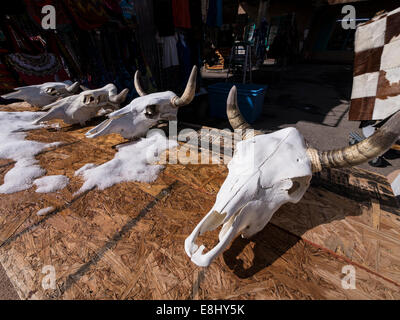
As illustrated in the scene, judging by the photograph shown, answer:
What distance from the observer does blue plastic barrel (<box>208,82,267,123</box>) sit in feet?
16.8

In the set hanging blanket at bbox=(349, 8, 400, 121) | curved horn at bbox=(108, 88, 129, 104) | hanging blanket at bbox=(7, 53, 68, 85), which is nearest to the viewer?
hanging blanket at bbox=(349, 8, 400, 121)

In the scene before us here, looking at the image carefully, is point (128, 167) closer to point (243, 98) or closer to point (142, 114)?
point (142, 114)

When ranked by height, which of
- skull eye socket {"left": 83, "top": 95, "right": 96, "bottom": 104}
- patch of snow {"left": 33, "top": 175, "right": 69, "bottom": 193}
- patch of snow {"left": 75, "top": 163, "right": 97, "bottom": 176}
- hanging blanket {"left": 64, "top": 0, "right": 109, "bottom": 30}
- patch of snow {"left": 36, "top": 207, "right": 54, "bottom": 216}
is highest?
hanging blanket {"left": 64, "top": 0, "right": 109, "bottom": 30}

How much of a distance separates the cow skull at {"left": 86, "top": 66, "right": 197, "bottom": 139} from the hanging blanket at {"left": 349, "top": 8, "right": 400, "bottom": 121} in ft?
6.71

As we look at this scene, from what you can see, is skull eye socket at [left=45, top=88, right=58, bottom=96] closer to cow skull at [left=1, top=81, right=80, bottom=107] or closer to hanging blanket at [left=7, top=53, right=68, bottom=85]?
cow skull at [left=1, top=81, right=80, bottom=107]

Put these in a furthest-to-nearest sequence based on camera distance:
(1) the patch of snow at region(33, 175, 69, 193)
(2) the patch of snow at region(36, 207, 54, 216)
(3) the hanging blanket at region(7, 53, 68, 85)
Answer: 1. (3) the hanging blanket at region(7, 53, 68, 85)
2. (1) the patch of snow at region(33, 175, 69, 193)
3. (2) the patch of snow at region(36, 207, 54, 216)

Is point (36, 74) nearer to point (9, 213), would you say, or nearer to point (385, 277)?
point (9, 213)

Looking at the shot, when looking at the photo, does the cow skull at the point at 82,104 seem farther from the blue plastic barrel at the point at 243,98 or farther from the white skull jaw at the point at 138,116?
the blue plastic barrel at the point at 243,98

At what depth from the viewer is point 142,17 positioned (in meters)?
4.74

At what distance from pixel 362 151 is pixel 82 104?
3598 mm

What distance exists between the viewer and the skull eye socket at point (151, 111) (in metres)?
2.44

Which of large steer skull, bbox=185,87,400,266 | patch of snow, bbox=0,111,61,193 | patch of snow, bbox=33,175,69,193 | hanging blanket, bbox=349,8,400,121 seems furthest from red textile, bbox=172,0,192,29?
large steer skull, bbox=185,87,400,266

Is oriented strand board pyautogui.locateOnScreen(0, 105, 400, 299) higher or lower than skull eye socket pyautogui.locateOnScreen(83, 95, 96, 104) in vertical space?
lower

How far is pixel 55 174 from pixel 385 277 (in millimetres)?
2810
